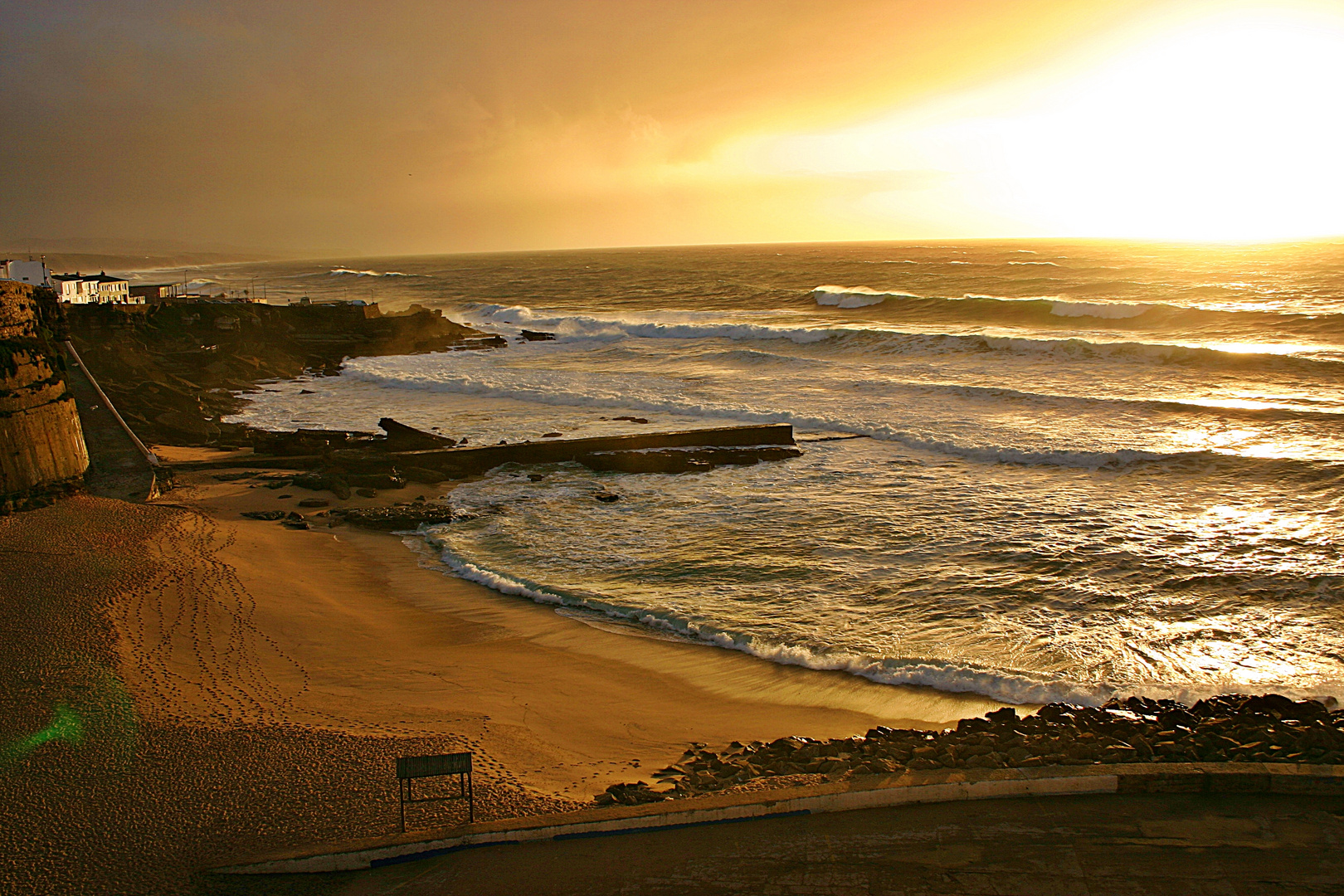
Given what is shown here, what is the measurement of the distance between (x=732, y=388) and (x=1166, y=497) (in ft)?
49.8

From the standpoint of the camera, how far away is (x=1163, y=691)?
7543mm

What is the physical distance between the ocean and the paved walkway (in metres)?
2.50

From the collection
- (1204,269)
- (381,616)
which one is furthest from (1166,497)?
(1204,269)

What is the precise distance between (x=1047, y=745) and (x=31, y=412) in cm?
1349

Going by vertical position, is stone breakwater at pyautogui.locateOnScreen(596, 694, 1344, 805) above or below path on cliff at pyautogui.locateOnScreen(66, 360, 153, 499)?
below

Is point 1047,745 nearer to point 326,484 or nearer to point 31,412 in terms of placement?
point 326,484

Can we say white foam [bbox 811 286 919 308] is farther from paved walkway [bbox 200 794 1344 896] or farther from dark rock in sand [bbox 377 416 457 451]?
paved walkway [bbox 200 794 1344 896]

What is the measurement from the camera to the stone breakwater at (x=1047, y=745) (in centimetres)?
588

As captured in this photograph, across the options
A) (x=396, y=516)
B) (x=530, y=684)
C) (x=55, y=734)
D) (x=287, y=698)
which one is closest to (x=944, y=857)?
(x=530, y=684)

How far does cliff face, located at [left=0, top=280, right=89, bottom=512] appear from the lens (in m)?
11.0

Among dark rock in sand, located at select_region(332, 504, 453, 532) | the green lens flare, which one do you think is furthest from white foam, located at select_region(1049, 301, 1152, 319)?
the green lens flare

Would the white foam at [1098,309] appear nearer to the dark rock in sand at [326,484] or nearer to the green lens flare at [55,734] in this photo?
the dark rock in sand at [326,484]

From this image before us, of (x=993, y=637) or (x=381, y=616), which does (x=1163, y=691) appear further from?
(x=381, y=616)

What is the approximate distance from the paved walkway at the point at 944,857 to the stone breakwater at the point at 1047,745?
0.71m
